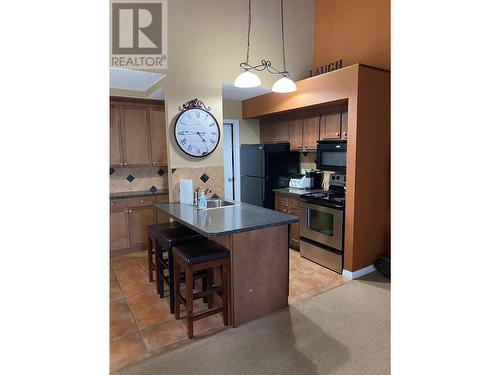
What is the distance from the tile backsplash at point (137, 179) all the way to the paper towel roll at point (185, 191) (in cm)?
157

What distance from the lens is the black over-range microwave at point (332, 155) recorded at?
3.84 m

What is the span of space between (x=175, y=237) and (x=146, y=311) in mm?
721

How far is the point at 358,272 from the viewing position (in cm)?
349

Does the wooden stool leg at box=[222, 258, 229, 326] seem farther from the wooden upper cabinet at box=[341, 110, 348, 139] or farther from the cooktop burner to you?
the wooden upper cabinet at box=[341, 110, 348, 139]

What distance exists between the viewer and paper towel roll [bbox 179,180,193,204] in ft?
11.4

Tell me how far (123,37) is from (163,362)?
3020 millimetres

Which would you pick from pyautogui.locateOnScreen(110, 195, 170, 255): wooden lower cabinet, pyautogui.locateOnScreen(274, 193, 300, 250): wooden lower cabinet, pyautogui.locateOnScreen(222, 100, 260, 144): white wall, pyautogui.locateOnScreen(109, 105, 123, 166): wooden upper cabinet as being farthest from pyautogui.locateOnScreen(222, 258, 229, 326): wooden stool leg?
pyautogui.locateOnScreen(222, 100, 260, 144): white wall

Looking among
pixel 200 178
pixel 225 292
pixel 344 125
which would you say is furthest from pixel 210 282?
pixel 344 125

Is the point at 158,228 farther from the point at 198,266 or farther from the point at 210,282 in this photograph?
the point at 198,266

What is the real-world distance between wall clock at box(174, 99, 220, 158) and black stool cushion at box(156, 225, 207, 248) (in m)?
1.10

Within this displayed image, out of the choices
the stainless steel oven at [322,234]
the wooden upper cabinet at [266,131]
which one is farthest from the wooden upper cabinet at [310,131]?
the stainless steel oven at [322,234]

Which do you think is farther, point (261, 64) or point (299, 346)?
point (261, 64)
